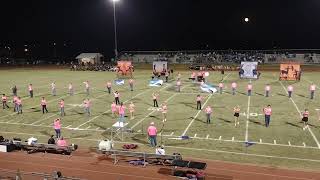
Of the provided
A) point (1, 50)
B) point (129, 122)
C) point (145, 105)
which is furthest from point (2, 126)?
point (1, 50)

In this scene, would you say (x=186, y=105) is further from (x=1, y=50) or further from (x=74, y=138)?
(x=1, y=50)

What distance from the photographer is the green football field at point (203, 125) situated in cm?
1892

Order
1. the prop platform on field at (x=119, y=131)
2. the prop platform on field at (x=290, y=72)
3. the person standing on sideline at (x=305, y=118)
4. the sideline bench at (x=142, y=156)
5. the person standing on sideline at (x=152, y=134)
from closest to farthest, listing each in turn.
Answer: the sideline bench at (x=142, y=156), the person standing on sideline at (x=152, y=134), the prop platform on field at (x=119, y=131), the person standing on sideline at (x=305, y=118), the prop platform on field at (x=290, y=72)

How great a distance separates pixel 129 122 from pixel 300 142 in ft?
34.0

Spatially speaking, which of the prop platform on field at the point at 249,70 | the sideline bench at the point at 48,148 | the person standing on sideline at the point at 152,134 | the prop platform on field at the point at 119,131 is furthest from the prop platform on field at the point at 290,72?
the sideline bench at the point at 48,148

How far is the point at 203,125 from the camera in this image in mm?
24312

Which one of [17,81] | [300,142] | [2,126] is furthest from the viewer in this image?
[17,81]

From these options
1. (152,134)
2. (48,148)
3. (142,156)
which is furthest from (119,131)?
(142,156)

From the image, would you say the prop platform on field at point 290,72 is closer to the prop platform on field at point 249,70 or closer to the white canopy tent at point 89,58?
the prop platform on field at point 249,70

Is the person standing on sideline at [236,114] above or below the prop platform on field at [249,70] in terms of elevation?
below

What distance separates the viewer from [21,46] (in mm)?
97188

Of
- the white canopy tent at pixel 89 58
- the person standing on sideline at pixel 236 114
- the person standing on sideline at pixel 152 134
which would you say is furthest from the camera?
the white canopy tent at pixel 89 58

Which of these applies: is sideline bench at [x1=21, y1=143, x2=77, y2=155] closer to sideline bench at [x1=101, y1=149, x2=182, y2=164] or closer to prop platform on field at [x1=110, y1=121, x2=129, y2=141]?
sideline bench at [x1=101, y1=149, x2=182, y2=164]

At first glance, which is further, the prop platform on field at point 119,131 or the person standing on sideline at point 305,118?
the person standing on sideline at point 305,118
